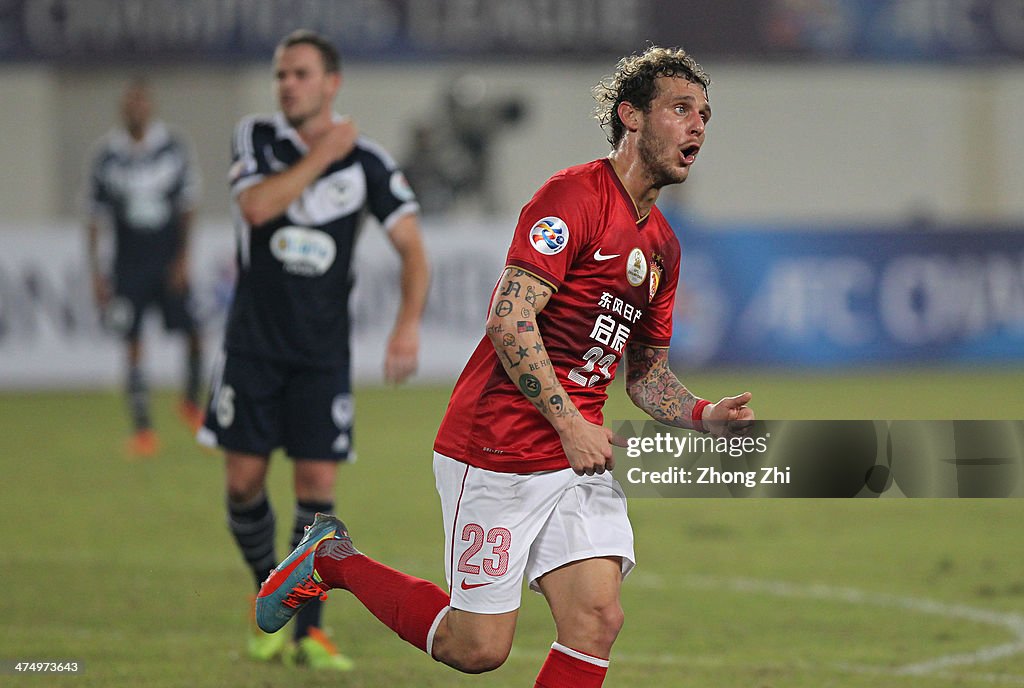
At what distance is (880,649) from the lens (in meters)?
5.75

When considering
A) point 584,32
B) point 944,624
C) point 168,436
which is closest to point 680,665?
point 944,624

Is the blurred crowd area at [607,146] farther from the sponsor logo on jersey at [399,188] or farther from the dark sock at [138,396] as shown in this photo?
the sponsor logo on jersey at [399,188]

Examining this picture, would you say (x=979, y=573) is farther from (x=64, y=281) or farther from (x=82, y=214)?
(x=82, y=214)

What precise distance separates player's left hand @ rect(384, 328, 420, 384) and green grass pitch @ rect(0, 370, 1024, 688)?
108 cm

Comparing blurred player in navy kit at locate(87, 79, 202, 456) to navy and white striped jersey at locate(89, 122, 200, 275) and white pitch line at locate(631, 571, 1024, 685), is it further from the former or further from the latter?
white pitch line at locate(631, 571, 1024, 685)

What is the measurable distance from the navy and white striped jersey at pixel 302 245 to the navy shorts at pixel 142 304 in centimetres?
648

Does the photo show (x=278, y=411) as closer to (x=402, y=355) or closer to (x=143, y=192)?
(x=402, y=355)

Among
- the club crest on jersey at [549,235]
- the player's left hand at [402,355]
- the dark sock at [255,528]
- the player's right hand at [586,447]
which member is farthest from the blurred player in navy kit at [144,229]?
the player's right hand at [586,447]

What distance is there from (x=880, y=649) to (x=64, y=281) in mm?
12183

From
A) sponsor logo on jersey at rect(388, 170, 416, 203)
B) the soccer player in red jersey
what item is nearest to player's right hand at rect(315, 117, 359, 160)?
sponsor logo on jersey at rect(388, 170, 416, 203)

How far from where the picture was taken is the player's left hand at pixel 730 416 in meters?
4.09

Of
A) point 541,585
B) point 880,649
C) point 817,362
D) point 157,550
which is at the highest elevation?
point 541,585

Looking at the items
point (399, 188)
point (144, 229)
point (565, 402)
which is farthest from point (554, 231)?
point (144, 229)

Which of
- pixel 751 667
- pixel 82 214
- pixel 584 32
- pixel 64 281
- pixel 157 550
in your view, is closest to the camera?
pixel 751 667
